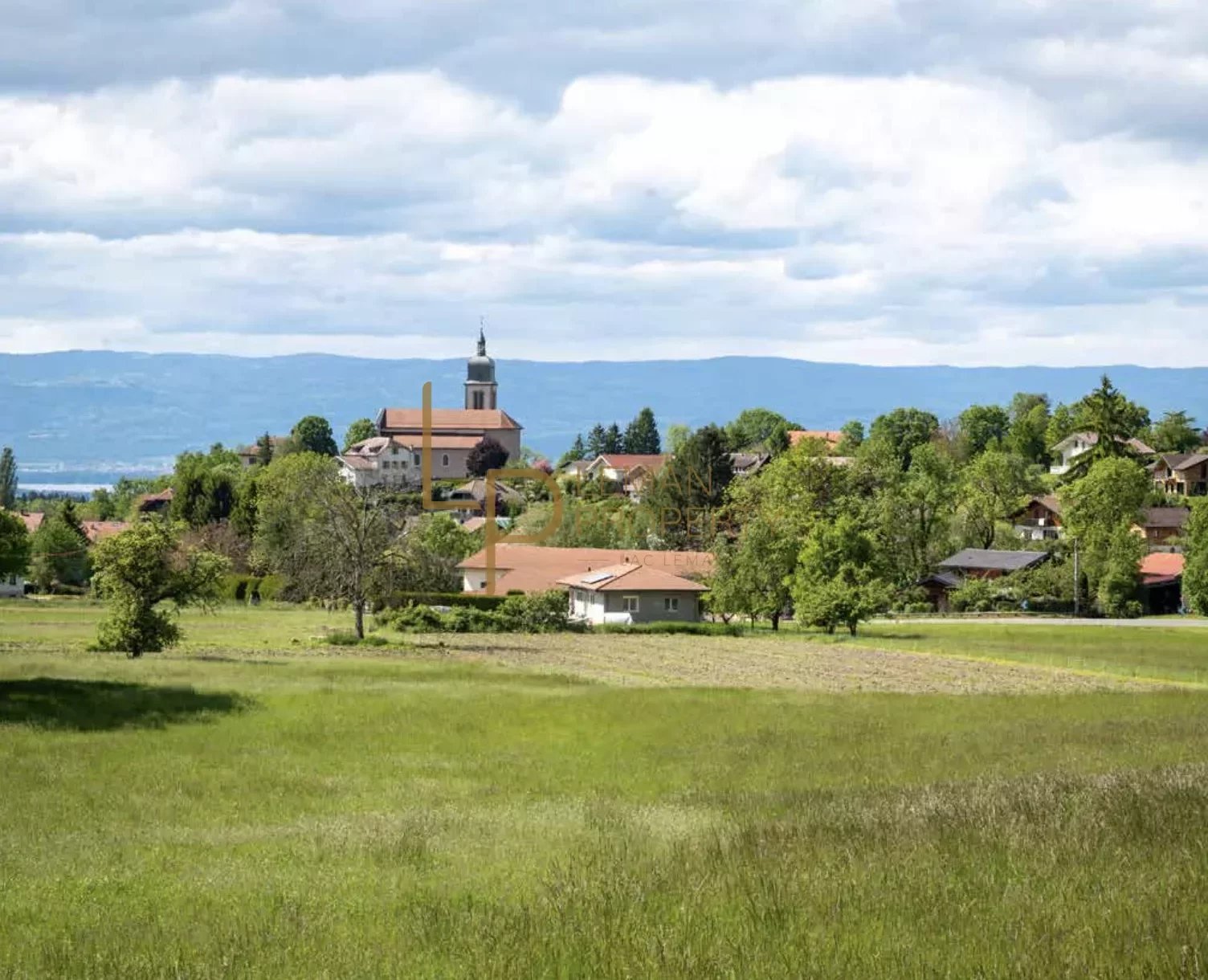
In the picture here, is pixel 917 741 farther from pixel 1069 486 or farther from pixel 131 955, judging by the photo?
pixel 1069 486

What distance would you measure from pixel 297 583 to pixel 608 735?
7161cm

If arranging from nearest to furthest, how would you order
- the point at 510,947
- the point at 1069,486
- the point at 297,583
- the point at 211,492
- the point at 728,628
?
the point at 510,947
the point at 728,628
the point at 297,583
the point at 1069,486
the point at 211,492

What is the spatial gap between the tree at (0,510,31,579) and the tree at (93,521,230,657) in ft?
14.6

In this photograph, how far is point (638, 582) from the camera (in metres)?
93.7

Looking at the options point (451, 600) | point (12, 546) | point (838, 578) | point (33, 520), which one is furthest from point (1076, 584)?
point (33, 520)

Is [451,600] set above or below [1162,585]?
below

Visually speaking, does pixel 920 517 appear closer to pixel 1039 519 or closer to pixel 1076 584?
pixel 1076 584

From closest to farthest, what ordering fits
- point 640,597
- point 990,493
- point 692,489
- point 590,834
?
point 590,834 < point 640,597 < point 692,489 < point 990,493

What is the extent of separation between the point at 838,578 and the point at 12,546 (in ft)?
161

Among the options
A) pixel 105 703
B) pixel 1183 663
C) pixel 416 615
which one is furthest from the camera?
pixel 416 615

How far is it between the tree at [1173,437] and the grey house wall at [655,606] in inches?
4411

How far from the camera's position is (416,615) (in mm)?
81438

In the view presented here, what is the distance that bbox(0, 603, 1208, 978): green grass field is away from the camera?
10570mm

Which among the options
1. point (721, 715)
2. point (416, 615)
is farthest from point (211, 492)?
point (721, 715)
